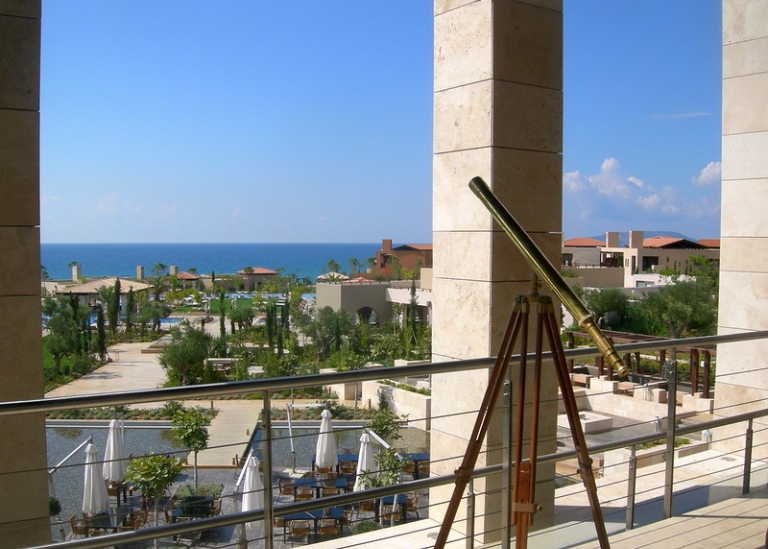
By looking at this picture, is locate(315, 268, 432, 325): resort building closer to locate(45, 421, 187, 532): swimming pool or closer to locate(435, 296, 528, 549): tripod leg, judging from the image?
locate(45, 421, 187, 532): swimming pool

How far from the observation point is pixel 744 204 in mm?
4625

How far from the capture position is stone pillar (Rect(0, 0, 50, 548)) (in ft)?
8.53

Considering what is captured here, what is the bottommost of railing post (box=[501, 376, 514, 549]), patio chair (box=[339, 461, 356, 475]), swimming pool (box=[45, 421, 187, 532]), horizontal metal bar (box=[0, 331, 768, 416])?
swimming pool (box=[45, 421, 187, 532])

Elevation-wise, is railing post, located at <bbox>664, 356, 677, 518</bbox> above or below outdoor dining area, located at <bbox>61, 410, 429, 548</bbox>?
above

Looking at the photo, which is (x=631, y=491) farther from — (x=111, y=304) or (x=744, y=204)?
(x=111, y=304)

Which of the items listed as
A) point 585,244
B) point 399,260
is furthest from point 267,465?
point 399,260

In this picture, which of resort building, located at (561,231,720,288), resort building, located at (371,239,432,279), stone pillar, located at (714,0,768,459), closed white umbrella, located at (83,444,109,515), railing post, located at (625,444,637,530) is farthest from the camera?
resort building, located at (371,239,432,279)

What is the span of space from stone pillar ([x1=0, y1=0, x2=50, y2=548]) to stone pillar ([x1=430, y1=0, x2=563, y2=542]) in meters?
1.70

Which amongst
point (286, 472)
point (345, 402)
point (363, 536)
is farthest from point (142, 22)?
point (363, 536)

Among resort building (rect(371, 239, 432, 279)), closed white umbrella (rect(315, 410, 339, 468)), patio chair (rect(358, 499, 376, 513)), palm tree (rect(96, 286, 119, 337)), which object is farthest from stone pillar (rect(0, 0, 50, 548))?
resort building (rect(371, 239, 432, 279))

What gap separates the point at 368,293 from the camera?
38500 mm

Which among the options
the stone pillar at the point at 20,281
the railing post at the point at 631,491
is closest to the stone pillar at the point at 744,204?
the railing post at the point at 631,491

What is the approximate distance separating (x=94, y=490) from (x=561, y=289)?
7.35m

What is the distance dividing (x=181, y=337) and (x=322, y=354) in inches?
236
